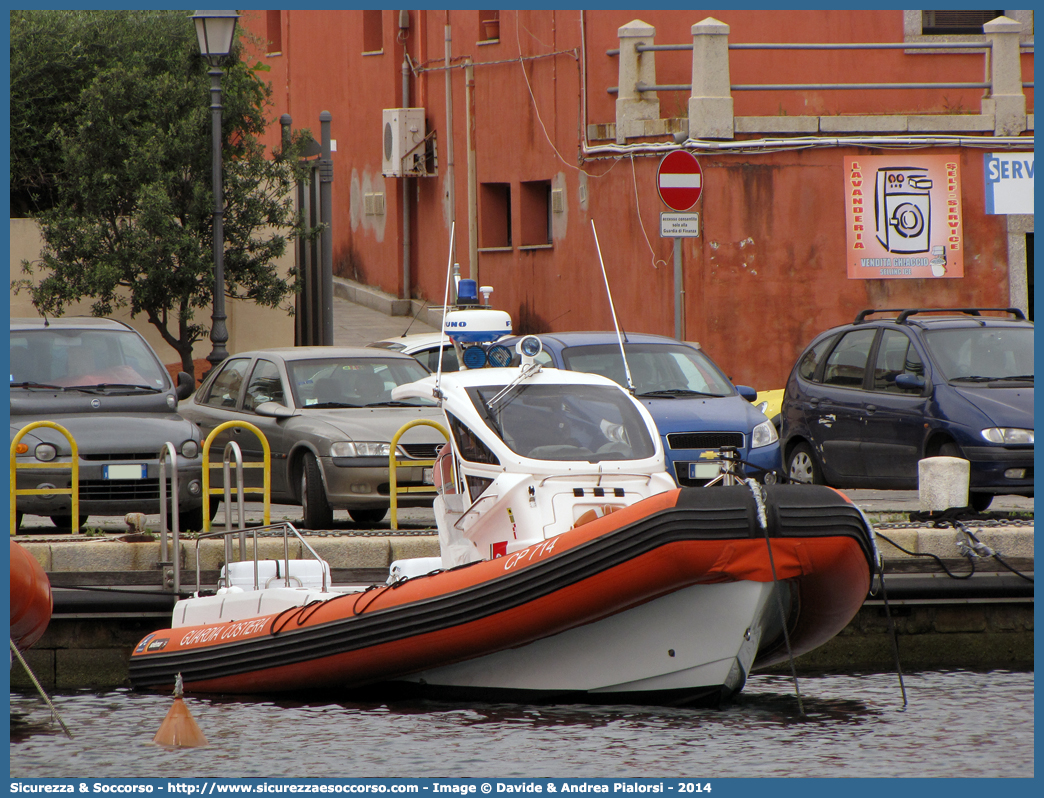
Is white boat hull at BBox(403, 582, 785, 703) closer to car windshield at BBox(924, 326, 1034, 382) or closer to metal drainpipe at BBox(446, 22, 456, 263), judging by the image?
car windshield at BBox(924, 326, 1034, 382)

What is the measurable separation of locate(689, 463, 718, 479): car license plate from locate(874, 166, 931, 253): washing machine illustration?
9573 mm

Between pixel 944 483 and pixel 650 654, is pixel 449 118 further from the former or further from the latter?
pixel 650 654

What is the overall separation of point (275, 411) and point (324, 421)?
59 centimetres

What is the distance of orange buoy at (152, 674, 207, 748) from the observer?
26.1ft

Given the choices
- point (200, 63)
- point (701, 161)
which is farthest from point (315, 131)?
point (701, 161)

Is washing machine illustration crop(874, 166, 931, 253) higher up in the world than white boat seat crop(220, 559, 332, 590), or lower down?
higher up

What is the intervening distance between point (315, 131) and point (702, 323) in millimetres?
13150

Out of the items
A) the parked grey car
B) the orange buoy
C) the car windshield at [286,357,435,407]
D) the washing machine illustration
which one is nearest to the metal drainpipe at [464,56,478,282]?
the washing machine illustration

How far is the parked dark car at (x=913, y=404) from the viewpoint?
12422 mm

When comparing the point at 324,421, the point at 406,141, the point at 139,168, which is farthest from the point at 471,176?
the point at 324,421

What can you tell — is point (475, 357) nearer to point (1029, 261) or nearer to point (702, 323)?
point (702, 323)

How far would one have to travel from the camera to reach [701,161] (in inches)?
811

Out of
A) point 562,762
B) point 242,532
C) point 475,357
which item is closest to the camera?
point 562,762

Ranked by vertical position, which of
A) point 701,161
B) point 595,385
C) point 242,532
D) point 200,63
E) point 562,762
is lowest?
point 562,762
